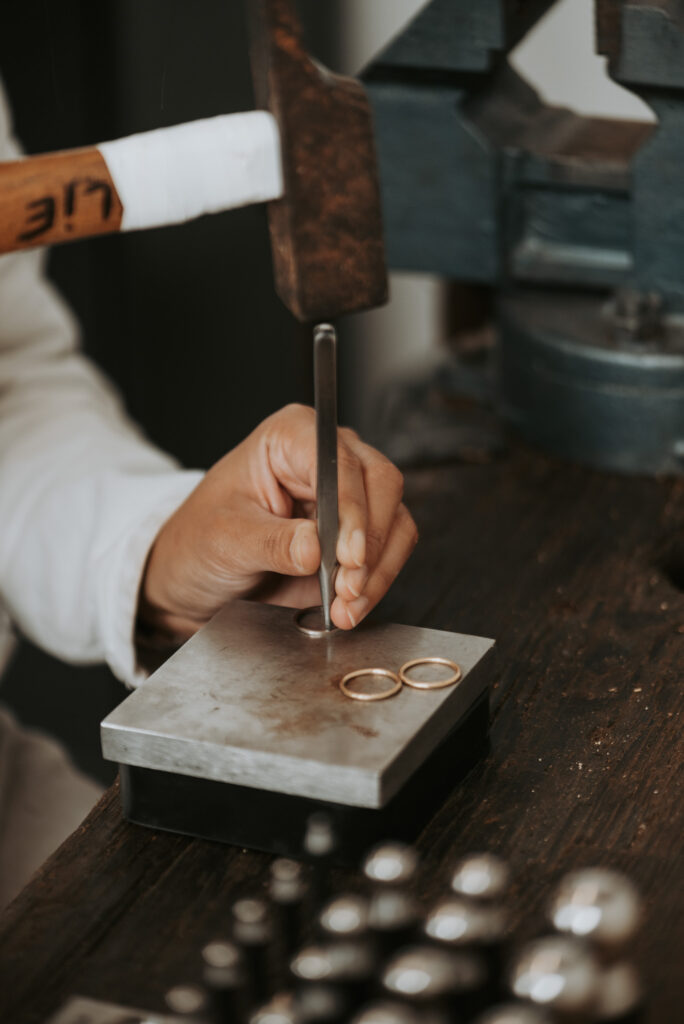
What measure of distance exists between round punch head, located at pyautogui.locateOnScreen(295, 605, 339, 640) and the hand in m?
0.01

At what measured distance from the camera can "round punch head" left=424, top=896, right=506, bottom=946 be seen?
1.78 ft

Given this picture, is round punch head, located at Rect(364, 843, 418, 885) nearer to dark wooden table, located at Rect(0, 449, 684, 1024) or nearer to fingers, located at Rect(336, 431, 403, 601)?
dark wooden table, located at Rect(0, 449, 684, 1024)

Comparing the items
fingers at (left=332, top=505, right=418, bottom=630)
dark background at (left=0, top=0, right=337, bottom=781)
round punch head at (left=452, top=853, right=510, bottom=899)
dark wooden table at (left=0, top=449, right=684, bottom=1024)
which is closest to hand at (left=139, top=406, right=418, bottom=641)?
fingers at (left=332, top=505, right=418, bottom=630)

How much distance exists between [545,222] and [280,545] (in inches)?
21.5

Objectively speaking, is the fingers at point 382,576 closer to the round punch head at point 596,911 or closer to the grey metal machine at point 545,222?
the round punch head at point 596,911

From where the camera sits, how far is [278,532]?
798 millimetres

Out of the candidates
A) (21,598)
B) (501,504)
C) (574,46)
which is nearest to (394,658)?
(501,504)

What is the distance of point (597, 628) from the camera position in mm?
890

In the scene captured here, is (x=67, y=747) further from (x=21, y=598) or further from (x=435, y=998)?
(x=435, y=998)

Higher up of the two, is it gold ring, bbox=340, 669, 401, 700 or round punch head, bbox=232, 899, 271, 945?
gold ring, bbox=340, 669, 401, 700

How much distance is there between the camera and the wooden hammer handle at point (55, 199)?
0.66 metres

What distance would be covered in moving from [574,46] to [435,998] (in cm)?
204

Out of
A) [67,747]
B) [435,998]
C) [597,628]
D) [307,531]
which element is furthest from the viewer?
[67,747]

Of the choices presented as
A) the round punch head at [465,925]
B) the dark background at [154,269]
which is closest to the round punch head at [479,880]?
the round punch head at [465,925]
